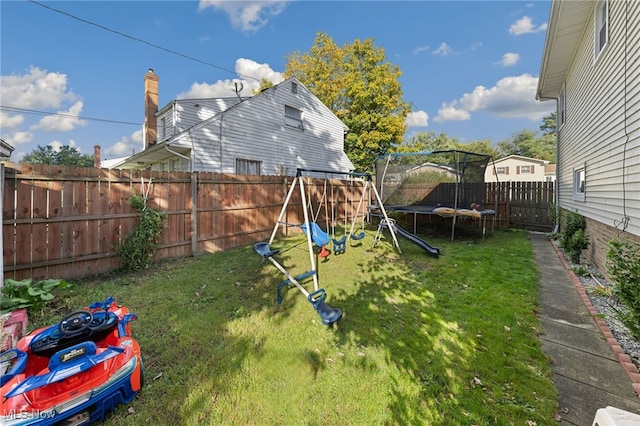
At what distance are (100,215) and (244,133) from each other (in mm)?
7060

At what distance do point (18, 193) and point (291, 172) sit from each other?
946 centimetres

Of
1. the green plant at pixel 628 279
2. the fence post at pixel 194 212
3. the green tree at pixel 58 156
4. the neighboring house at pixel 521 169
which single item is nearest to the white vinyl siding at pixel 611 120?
the green plant at pixel 628 279

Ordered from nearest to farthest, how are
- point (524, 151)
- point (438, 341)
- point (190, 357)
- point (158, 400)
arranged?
point (158, 400) → point (190, 357) → point (438, 341) → point (524, 151)

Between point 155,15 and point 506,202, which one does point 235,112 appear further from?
point 506,202

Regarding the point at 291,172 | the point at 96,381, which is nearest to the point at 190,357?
→ the point at 96,381

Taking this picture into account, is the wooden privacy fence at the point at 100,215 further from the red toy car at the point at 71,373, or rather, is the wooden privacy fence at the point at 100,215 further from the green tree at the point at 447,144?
the green tree at the point at 447,144

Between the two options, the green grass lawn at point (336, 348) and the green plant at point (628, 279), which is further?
the green plant at point (628, 279)

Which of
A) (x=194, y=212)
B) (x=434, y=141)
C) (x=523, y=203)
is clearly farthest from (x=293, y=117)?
(x=434, y=141)

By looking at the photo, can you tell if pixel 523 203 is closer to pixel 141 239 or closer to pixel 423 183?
pixel 423 183

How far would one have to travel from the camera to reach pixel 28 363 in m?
1.74

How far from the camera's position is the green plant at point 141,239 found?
15.3 feet

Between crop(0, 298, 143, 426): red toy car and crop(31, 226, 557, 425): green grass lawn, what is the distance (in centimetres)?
23

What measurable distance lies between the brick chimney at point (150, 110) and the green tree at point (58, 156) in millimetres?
39906

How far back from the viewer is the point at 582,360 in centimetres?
247
